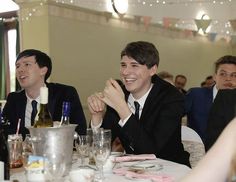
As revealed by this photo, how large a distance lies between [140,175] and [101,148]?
0.19 m

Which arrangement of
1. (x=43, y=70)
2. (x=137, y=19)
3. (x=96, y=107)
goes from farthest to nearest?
(x=137, y=19), (x=43, y=70), (x=96, y=107)

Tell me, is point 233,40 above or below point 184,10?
below

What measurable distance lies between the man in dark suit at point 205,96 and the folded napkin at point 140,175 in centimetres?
210

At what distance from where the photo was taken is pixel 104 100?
2.22 meters

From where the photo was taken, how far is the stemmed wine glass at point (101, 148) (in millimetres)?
1519

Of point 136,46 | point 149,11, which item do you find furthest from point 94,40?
point 136,46

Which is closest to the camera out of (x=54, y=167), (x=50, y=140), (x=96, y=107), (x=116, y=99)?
(x=54, y=167)

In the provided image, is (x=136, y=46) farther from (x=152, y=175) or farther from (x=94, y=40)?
(x=94, y=40)

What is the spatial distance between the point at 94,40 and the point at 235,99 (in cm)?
423

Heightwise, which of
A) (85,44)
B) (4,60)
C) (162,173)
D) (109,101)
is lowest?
(162,173)

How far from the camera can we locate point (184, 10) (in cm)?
748

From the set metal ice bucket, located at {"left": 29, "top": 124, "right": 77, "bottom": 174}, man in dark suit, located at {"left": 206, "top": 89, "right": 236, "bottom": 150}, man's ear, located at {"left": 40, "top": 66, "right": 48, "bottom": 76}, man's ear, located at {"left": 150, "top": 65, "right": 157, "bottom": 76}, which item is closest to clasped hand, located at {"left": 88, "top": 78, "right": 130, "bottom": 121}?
man's ear, located at {"left": 150, "top": 65, "right": 157, "bottom": 76}

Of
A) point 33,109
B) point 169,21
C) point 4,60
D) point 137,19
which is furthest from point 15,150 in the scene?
point 169,21

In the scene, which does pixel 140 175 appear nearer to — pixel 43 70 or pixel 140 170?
pixel 140 170
